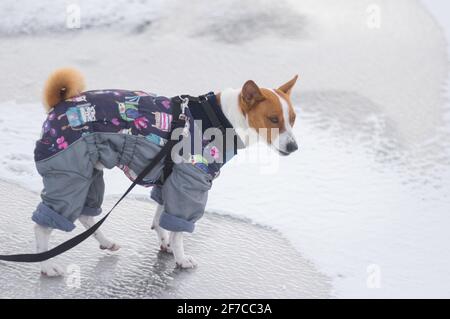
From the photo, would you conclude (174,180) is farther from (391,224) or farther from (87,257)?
(391,224)

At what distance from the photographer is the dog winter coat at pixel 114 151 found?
10.0 ft

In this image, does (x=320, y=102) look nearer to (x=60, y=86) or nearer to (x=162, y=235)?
(x=162, y=235)

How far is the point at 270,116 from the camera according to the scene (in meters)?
3.20

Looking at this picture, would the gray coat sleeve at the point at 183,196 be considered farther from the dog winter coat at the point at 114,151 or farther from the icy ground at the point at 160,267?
the icy ground at the point at 160,267

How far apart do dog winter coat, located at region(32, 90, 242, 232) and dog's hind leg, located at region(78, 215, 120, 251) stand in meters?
0.31

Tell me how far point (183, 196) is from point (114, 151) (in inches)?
14.5

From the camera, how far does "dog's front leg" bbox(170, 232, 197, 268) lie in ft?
11.2

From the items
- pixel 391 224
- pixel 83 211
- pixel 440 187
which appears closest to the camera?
pixel 83 211

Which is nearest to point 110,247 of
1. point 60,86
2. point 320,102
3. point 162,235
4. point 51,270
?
point 162,235

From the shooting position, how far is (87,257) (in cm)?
348

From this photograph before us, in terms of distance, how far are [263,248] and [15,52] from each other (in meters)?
3.52

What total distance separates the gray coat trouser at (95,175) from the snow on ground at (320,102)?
0.82 meters

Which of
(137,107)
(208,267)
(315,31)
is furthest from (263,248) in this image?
(315,31)
